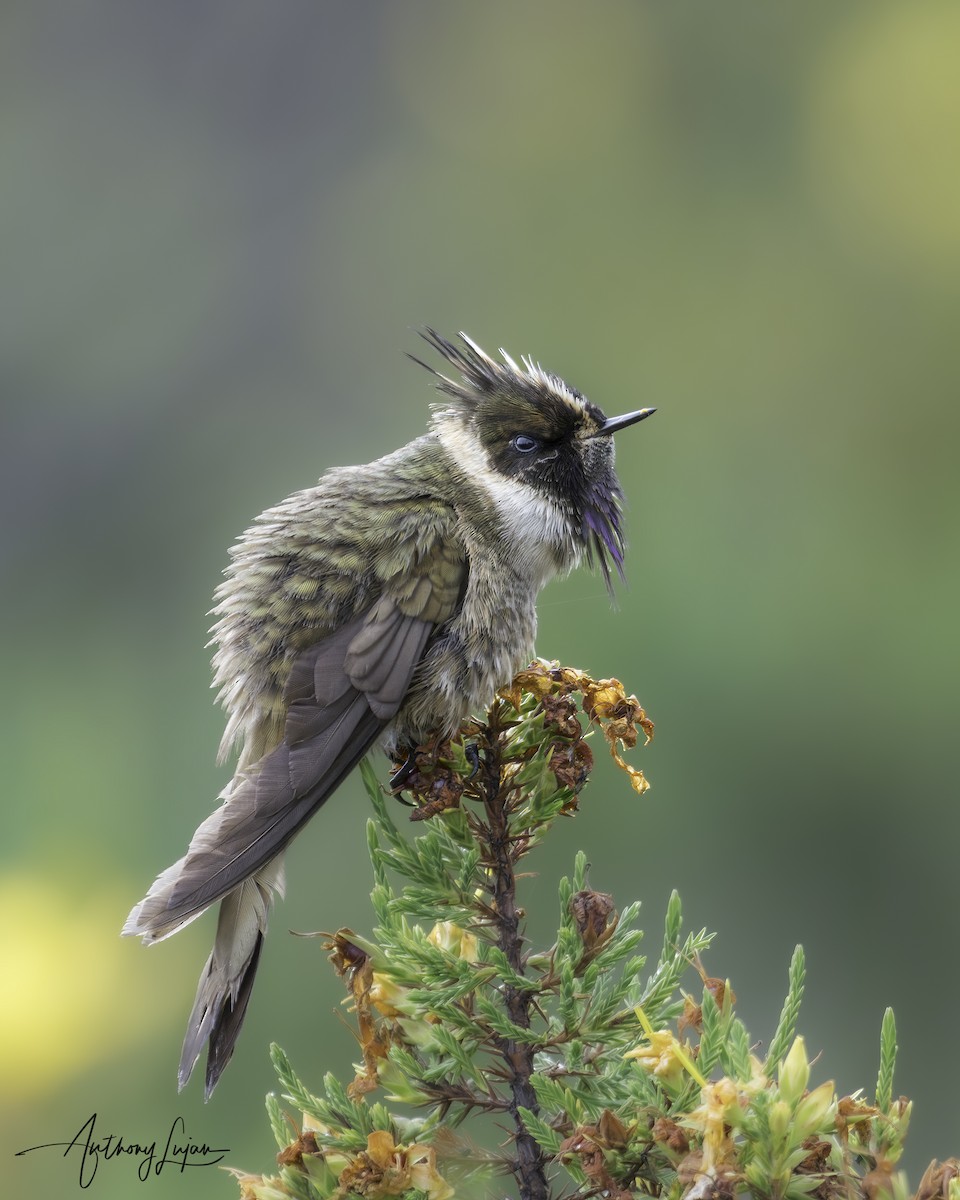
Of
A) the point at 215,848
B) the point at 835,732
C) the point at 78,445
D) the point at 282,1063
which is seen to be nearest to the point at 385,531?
the point at 215,848

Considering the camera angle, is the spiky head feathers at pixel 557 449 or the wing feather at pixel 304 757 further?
the spiky head feathers at pixel 557 449

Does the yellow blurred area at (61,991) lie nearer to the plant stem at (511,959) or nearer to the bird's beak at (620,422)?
the bird's beak at (620,422)

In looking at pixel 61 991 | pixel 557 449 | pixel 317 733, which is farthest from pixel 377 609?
pixel 61 991

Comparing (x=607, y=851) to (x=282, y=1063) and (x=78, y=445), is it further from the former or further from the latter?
(x=78, y=445)

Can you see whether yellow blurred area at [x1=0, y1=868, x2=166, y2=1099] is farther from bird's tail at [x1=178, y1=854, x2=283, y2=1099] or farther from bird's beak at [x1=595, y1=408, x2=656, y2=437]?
bird's beak at [x1=595, y1=408, x2=656, y2=437]

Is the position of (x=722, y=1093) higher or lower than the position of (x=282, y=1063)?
lower

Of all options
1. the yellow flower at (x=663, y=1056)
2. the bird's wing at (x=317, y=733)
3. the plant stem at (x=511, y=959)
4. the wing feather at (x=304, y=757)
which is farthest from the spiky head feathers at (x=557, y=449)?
the yellow flower at (x=663, y=1056)
